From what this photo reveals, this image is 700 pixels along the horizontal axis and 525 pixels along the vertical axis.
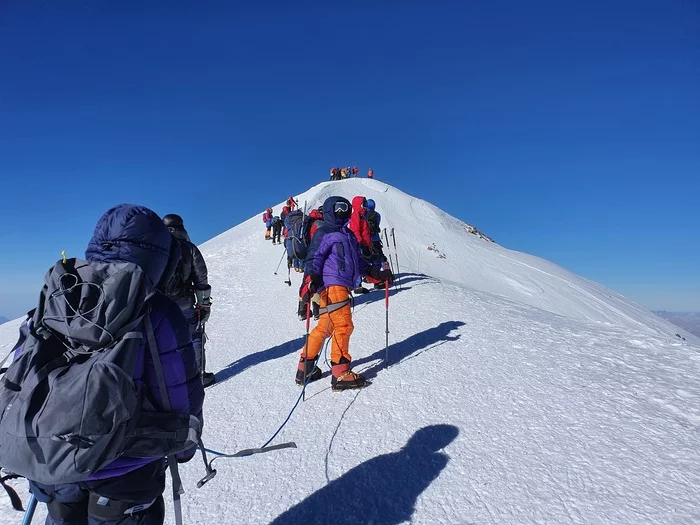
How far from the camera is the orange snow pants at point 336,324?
5.34m

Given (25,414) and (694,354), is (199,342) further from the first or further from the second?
(694,354)

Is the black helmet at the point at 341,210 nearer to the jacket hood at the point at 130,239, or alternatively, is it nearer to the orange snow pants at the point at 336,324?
the orange snow pants at the point at 336,324

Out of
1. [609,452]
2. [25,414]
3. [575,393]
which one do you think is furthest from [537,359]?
[25,414]

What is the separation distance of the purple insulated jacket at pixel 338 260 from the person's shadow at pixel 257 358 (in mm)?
2573

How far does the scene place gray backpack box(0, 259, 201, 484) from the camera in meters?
1.68

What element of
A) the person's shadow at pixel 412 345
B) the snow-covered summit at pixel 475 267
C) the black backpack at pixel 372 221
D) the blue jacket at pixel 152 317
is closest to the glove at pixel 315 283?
the person's shadow at pixel 412 345

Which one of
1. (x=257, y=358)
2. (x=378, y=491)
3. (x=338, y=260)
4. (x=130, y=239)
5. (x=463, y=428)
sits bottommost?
(x=378, y=491)

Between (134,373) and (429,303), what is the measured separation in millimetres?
8536

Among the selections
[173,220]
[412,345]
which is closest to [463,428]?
[412,345]

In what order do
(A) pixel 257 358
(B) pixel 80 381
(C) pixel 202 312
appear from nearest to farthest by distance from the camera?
(B) pixel 80 381 → (C) pixel 202 312 → (A) pixel 257 358

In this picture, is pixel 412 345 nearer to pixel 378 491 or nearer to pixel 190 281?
pixel 378 491

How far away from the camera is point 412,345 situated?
23.5 feet

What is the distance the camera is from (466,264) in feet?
85.7

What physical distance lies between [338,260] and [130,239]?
3486 millimetres
